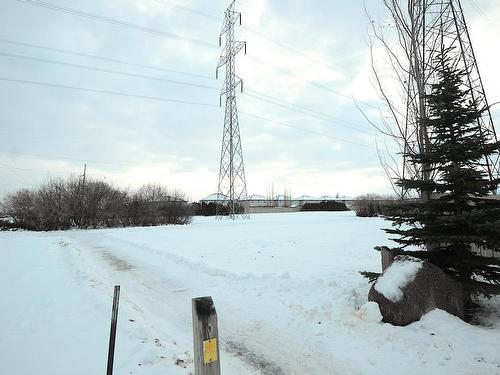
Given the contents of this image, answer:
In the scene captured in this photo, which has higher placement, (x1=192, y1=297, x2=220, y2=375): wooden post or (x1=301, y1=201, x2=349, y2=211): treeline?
(x1=301, y1=201, x2=349, y2=211): treeline

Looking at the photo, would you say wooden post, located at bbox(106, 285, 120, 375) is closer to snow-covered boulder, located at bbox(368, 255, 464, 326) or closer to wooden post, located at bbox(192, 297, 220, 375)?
wooden post, located at bbox(192, 297, 220, 375)

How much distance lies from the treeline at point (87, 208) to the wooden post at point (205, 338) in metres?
38.0

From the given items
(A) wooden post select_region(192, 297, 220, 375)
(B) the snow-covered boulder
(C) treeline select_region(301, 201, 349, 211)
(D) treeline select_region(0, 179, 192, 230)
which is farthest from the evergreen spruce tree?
(C) treeline select_region(301, 201, 349, 211)

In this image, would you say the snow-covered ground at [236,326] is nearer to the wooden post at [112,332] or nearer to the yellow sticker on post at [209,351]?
the wooden post at [112,332]

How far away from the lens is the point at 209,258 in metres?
12.5

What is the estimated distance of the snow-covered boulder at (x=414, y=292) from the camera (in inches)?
215

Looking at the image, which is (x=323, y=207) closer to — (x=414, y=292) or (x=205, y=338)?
(x=414, y=292)

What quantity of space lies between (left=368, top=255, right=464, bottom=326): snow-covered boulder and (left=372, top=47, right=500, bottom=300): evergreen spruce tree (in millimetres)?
411

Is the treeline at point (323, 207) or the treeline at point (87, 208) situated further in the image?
the treeline at point (323, 207)

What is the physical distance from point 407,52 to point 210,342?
8613 mm

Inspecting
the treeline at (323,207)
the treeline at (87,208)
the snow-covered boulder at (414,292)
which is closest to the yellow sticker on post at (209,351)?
the snow-covered boulder at (414,292)

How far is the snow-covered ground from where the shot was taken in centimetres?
448

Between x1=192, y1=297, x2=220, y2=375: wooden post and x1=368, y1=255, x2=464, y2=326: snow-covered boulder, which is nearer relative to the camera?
x1=192, y1=297, x2=220, y2=375: wooden post

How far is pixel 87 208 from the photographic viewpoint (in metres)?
38.0
